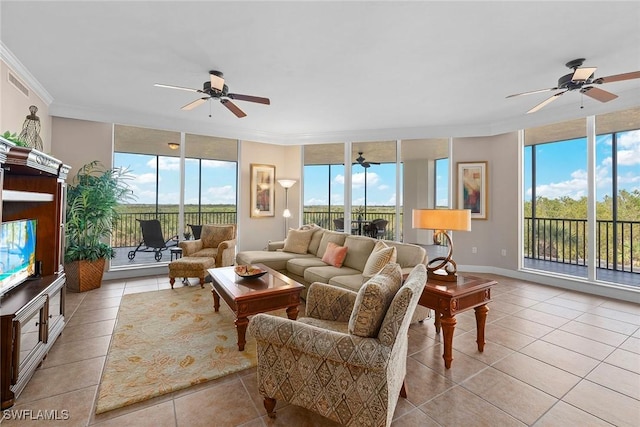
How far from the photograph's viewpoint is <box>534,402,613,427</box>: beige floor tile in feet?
5.79

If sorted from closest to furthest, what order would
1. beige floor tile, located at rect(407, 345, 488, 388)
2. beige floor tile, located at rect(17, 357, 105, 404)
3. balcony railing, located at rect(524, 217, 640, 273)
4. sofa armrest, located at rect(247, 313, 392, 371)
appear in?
1. sofa armrest, located at rect(247, 313, 392, 371)
2. beige floor tile, located at rect(17, 357, 105, 404)
3. beige floor tile, located at rect(407, 345, 488, 388)
4. balcony railing, located at rect(524, 217, 640, 273)

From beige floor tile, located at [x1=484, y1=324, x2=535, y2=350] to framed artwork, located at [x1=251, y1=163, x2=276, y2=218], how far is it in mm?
4822

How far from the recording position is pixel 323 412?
5.28ft

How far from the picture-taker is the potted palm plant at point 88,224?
14.0 ft

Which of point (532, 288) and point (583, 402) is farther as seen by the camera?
point (532, 288)

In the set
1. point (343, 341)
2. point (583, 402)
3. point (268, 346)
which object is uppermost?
point (343, 341)

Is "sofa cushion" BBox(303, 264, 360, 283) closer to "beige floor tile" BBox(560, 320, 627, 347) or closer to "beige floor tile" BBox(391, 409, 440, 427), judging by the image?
"beige floor tile" BBox(391, 409, 440, 427)

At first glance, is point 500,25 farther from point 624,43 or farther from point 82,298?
point 82,298

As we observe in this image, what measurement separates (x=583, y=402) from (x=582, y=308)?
2438 millimetres

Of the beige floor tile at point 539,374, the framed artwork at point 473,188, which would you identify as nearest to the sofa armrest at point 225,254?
the beige floor tile at point 539,374

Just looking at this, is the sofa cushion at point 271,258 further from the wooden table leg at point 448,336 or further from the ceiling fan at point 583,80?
the ceiling fan at point 583,80

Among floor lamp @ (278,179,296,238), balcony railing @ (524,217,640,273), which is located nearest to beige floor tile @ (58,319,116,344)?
floor lamp @ (278,179,296,238)

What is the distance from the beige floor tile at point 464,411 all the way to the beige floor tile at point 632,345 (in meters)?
1.89

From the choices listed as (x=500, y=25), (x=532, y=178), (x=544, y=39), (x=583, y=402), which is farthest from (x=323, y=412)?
(x=532, y=178)
